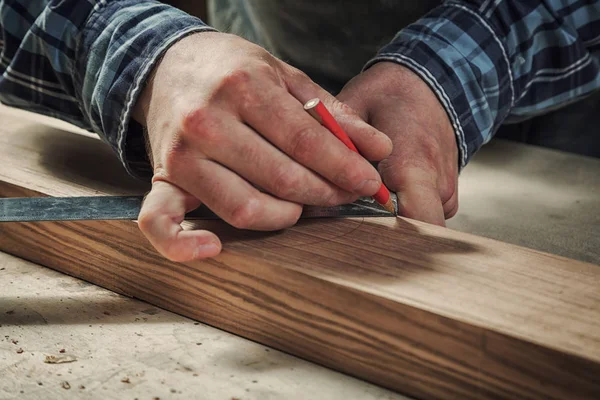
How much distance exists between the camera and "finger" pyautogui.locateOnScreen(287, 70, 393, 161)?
3.13ft

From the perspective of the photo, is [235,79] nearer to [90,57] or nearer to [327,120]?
[327,120]

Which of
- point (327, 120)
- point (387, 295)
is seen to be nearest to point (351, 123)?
point (327, 120)

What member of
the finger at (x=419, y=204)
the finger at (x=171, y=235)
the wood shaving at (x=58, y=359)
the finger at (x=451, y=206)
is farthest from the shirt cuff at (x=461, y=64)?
the wood shaving at (x=58, y=359)

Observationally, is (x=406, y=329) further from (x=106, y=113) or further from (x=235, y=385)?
(x=106, y=113)

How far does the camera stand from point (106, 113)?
114 centimetres

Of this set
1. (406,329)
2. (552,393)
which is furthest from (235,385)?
(552,393)

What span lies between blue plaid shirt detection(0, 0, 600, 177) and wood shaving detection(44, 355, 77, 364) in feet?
1.26

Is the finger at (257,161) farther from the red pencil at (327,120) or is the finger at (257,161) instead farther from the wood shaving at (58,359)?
the wood shaving at (58,359)

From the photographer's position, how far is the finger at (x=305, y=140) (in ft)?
2.93

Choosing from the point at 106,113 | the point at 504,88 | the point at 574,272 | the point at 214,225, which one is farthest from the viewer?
the point at 504,88

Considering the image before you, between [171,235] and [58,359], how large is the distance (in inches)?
8.0

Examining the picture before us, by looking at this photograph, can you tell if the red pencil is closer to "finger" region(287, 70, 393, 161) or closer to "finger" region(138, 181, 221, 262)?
"finger" region(287, 70, 393, 161)

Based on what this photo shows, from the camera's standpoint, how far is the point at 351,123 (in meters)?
0.96

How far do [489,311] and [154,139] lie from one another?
53 centimetres
